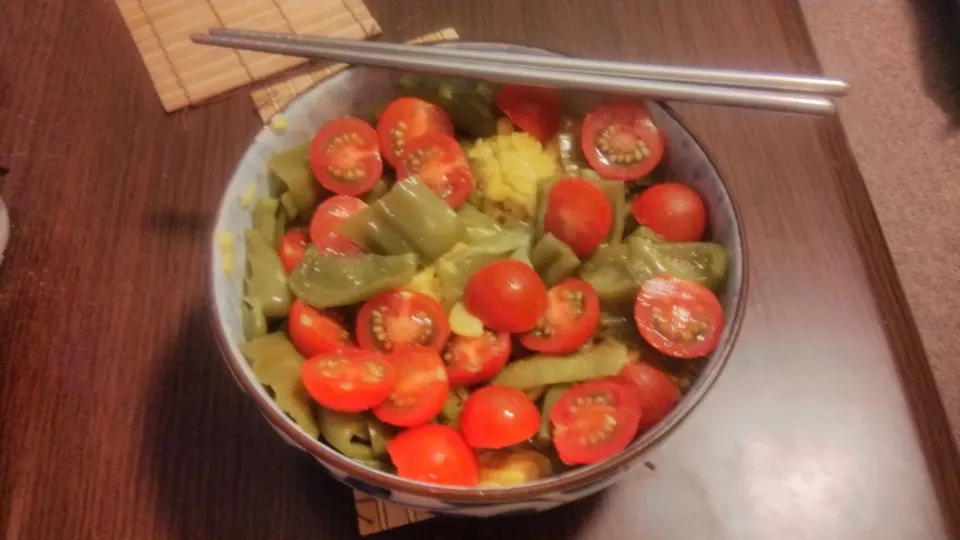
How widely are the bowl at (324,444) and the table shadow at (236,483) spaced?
9 centimetres

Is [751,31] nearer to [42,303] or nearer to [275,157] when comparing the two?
[275,157]

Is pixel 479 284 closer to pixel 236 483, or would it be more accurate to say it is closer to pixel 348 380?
pixel 348 380

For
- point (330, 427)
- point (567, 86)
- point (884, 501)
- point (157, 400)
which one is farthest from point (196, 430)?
point (884, 501)

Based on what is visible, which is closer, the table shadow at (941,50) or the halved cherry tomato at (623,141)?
the halved cherry tomato at (623,141)

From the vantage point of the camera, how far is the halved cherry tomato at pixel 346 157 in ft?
2.08

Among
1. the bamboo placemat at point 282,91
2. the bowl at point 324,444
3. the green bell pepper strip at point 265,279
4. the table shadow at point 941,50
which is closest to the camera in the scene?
the bowl at point 324,444

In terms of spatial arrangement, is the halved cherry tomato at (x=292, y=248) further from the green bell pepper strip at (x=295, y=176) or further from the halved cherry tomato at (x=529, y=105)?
the halved cherry tomato at (x=529, y=105)

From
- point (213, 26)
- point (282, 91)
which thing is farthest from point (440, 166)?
point (213, 26)

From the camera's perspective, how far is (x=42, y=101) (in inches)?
33.8

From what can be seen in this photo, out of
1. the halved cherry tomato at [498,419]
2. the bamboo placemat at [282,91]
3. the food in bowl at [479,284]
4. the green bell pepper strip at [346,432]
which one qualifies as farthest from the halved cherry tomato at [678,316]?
the bamboo placemat at [282,91]

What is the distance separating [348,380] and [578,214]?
0.21 meters

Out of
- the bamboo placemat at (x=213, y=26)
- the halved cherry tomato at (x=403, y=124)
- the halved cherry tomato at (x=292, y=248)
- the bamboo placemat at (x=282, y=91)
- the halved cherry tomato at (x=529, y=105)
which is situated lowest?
the halved cherry tomato at (x=292, y=248)

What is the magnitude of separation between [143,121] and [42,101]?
0.12m

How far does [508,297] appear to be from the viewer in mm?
554
